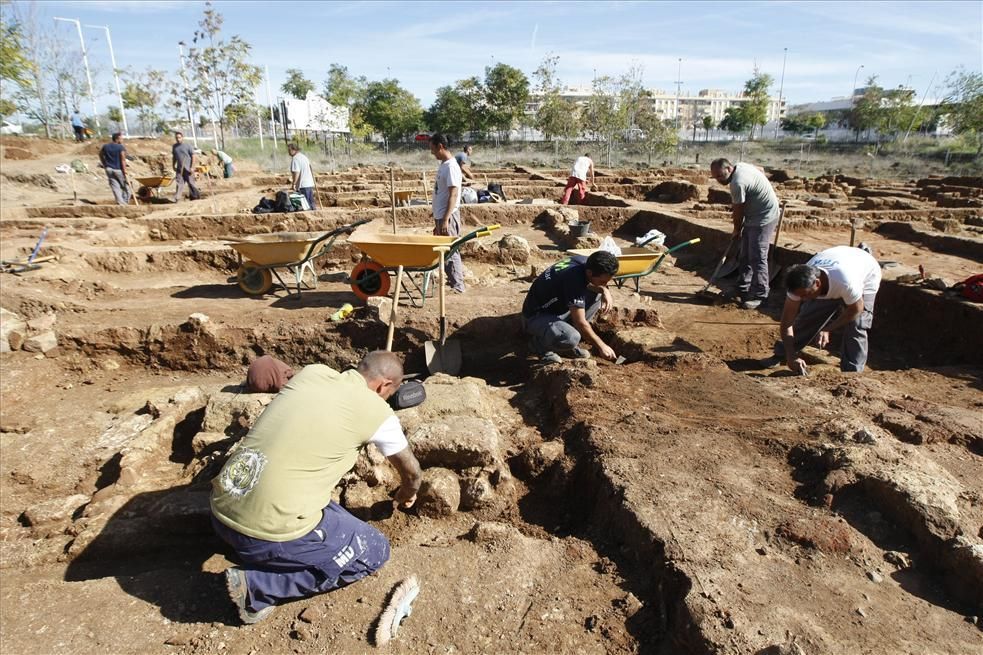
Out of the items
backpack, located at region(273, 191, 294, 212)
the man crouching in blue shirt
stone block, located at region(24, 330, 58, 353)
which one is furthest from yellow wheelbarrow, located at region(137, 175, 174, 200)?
the man crouching in blue shirt

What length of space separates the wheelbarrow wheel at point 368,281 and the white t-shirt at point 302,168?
4.73 meters

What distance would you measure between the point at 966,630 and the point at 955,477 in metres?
1.08

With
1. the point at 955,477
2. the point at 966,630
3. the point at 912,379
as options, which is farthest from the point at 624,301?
the point at 966,630

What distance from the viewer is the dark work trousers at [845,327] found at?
4391 millimetres

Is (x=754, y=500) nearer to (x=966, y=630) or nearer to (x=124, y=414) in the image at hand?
(x=966, y=630)

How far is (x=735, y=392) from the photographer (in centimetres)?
379

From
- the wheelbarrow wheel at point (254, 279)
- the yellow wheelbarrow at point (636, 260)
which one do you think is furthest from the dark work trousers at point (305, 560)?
the wheelbarrow wheel at point (254, 279)

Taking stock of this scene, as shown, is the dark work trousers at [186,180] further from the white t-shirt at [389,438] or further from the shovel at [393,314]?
the white t-shirt at [389,438]

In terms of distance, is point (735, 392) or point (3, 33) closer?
point (735, 392)

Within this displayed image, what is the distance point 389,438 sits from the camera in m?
2.51

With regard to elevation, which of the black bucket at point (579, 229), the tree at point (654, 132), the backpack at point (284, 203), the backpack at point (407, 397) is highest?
the tree at point (654, 132)

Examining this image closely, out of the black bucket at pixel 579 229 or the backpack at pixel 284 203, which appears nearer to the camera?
the black bucket at pixel 579 229

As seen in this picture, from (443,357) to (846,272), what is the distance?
332cm

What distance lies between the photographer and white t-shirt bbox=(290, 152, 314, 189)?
32.1 ft
